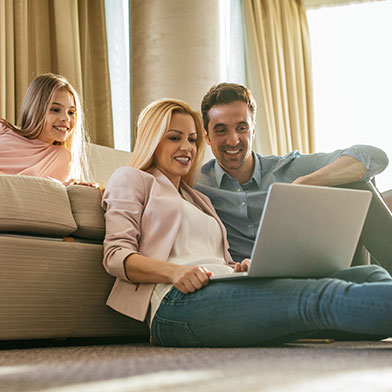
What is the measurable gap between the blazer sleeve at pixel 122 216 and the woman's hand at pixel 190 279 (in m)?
0.15

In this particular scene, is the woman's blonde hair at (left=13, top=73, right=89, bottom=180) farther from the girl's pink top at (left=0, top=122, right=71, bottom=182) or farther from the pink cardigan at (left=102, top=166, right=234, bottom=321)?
the pink cardigan at (left=102, top=166, right=234, bottom=321)

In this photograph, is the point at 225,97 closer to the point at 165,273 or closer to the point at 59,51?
the point at 165,273

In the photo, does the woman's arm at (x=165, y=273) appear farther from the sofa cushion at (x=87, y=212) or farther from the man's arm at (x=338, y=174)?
the man's arm at (x=338, y=174)

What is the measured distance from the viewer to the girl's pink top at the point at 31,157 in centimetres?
207

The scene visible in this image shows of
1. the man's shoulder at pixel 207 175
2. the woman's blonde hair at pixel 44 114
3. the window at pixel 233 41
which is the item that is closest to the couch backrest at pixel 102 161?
the woman's blonde hair at pixel 44 114

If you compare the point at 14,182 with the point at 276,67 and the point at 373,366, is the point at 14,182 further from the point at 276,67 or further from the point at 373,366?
the point at 276,67

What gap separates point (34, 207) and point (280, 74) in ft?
11.5

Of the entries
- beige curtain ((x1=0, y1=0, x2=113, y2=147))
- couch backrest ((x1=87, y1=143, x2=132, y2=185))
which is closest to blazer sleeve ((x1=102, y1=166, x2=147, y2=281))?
couch backrest ((x1=87, y1=143, x2=132, y2=185))

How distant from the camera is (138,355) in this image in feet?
3.75

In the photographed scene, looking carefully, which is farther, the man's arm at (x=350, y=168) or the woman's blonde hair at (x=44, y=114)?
the woman's blonde hair at (x=44, y=114)

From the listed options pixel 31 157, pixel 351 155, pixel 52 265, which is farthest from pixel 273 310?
pixel 31 157

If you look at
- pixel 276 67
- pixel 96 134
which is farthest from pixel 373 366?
pixel 276 67

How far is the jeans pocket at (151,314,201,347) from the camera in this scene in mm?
1273

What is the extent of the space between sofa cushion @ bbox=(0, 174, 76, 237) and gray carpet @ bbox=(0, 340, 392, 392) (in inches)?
14.2
